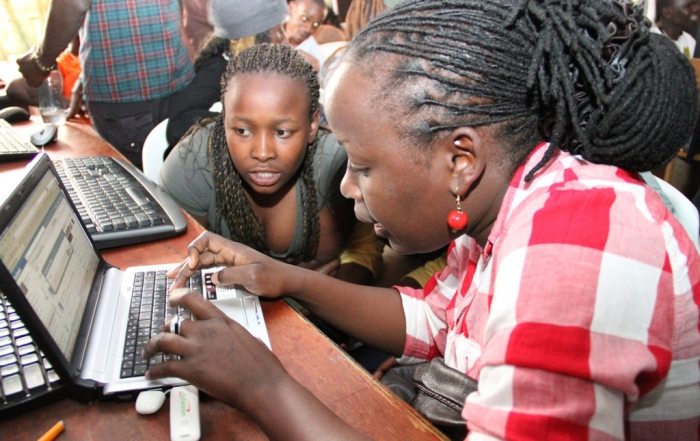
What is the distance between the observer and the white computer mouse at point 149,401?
2.34 ft

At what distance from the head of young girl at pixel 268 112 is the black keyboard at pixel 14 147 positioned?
634 mm

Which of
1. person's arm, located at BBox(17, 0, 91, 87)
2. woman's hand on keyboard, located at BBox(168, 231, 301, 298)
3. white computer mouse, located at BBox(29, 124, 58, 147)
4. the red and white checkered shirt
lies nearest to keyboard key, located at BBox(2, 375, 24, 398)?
woman's hand on keyboard, located at BBox(168, 231, 301, 298)

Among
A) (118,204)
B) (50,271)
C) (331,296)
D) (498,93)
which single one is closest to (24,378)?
(50,271)

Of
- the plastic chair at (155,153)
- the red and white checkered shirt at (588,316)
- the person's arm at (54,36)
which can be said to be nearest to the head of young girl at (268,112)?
the plastic chair at (155,153)

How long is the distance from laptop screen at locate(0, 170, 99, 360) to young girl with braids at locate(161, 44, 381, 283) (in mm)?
525

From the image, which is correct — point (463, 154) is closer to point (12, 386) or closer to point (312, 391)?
point (312, 391)

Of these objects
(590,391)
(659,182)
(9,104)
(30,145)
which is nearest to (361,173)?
(590,391)

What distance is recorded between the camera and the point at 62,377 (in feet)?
2.36

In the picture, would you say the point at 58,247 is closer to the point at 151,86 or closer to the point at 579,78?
the point at 579,78

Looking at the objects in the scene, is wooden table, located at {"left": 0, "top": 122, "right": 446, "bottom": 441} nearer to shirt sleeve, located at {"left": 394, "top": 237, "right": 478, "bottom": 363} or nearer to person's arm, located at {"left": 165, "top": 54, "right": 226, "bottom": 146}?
shirt sleeve, located at {"left": 394, "top": 237, "right": 478, "bottom": 363}

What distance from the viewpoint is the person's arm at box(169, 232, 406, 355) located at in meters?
1.01

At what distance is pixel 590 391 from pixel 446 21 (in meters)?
0.45

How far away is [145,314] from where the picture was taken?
0.89 metres

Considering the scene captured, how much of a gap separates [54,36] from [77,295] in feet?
5.27
